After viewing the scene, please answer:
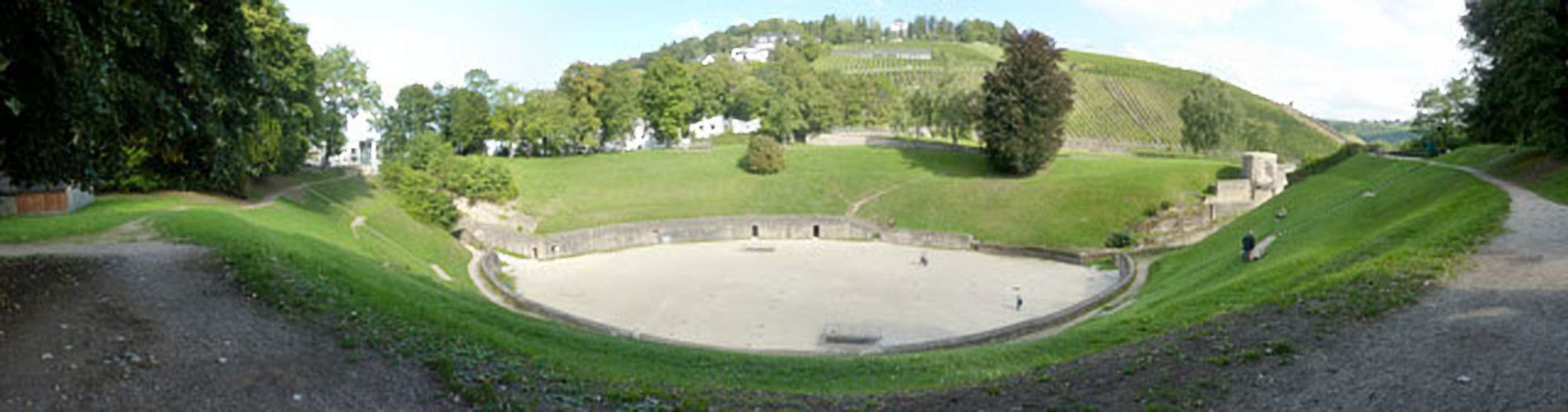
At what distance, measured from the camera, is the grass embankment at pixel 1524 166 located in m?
23.6

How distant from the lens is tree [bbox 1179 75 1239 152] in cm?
6284

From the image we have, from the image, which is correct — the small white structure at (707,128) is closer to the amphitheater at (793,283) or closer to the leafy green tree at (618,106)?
the leafy green tree at (618,106)

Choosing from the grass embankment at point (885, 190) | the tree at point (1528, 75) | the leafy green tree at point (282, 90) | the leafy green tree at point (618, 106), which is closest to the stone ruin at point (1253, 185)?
the grass embankment at point (885, 190)

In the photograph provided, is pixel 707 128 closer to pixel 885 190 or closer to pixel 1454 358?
pixel 885 190

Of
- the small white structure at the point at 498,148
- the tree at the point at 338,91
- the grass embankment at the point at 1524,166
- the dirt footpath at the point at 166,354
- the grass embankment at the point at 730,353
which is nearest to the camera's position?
the dirt footpath at the point at 166,354

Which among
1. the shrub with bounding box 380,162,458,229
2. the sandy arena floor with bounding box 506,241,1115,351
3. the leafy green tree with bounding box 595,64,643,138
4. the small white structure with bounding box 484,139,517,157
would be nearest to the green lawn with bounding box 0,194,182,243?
the sandy arena floor with bounding box 506,241,1115,351

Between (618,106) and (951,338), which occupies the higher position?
(618,106)

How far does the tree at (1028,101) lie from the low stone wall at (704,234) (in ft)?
44.1

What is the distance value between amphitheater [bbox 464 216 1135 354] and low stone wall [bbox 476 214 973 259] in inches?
3.0

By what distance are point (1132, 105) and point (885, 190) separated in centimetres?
5332

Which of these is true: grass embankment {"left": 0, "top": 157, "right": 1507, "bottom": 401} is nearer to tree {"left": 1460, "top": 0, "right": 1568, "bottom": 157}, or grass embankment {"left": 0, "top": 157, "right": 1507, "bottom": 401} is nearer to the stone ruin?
tree {"left": 1460, "top": 0, "right": 1568, "bottom": 157}

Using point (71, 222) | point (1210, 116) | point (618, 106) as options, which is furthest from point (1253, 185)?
point (618, 106)

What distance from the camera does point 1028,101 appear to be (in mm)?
56438

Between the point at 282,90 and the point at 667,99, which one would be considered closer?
the point at 282,90
